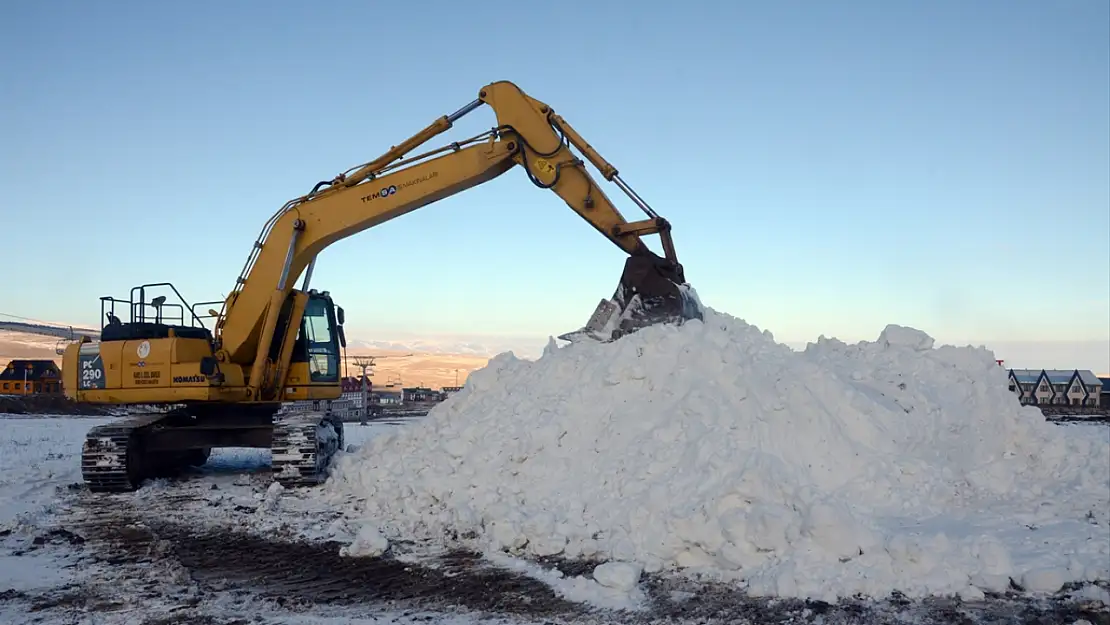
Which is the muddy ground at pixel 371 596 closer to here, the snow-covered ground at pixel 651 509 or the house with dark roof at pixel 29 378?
the snow-covered ground at pixel 651 509

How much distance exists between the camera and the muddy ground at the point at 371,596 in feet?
18.2

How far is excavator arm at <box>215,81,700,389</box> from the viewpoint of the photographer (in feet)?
35.3

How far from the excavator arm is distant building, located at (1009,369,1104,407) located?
55.7m

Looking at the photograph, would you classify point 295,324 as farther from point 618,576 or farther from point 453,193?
point 618,576

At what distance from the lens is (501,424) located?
9.97 metres

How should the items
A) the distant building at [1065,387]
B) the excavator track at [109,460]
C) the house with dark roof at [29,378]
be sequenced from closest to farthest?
the excavator track at [109,460] < the house with dark roof at [29,378] < the distant building at [1065,387]

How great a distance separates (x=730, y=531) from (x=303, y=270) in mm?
7817

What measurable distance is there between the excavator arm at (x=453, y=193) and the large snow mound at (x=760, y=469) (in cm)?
84

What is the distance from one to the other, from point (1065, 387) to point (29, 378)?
6550 centimetres

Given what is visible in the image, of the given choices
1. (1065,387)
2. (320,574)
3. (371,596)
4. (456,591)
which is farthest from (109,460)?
(1065,387)

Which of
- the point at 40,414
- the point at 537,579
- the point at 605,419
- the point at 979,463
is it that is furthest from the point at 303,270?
the point at 40,414

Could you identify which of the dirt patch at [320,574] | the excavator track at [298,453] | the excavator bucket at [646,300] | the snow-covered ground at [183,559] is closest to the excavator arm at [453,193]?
the excavator bucket at [646,300]

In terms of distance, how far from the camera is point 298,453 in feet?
35.7

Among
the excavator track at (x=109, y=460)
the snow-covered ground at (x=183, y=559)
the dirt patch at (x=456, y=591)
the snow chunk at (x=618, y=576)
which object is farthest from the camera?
the excavator track at (x=109, y=460)
